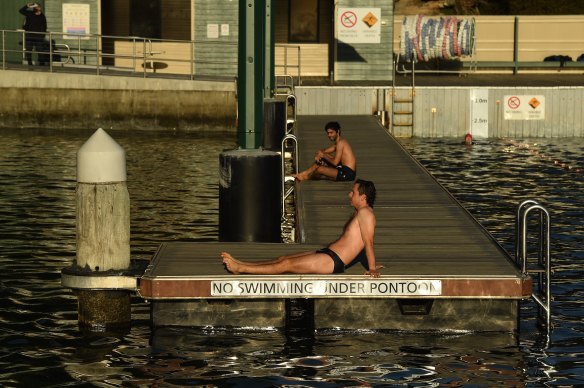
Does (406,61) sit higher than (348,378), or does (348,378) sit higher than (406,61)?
(406,61)

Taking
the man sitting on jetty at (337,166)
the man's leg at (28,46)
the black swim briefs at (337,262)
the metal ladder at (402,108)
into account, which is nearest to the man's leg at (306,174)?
the man sitting on jetty at (337,166)

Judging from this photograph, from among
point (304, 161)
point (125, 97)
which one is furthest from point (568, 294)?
point (125, 97)

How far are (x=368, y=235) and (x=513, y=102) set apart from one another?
95.6 feet

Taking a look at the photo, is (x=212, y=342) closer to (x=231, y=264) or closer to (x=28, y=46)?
(x=231, y=264)

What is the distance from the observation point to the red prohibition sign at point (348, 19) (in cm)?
4822

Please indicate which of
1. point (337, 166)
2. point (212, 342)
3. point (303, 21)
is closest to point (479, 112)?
point (303, 21)

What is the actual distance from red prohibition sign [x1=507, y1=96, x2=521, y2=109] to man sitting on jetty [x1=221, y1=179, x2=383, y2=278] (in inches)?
1135

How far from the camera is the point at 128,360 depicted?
14.6m

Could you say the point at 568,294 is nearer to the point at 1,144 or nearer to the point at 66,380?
the point at 66,380

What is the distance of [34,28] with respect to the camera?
45.8 m

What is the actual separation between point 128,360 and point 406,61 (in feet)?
119

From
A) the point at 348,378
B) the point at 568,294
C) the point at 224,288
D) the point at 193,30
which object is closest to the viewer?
the point at 348,378

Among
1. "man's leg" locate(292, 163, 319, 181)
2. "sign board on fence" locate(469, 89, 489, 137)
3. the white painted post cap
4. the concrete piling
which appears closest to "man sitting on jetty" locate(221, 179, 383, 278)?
the concrete piling

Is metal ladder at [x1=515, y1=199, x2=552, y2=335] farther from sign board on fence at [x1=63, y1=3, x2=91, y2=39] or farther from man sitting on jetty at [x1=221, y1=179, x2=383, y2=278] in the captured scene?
sign board on fence at [x1=63, y1=3, x2=91, y2=39]
